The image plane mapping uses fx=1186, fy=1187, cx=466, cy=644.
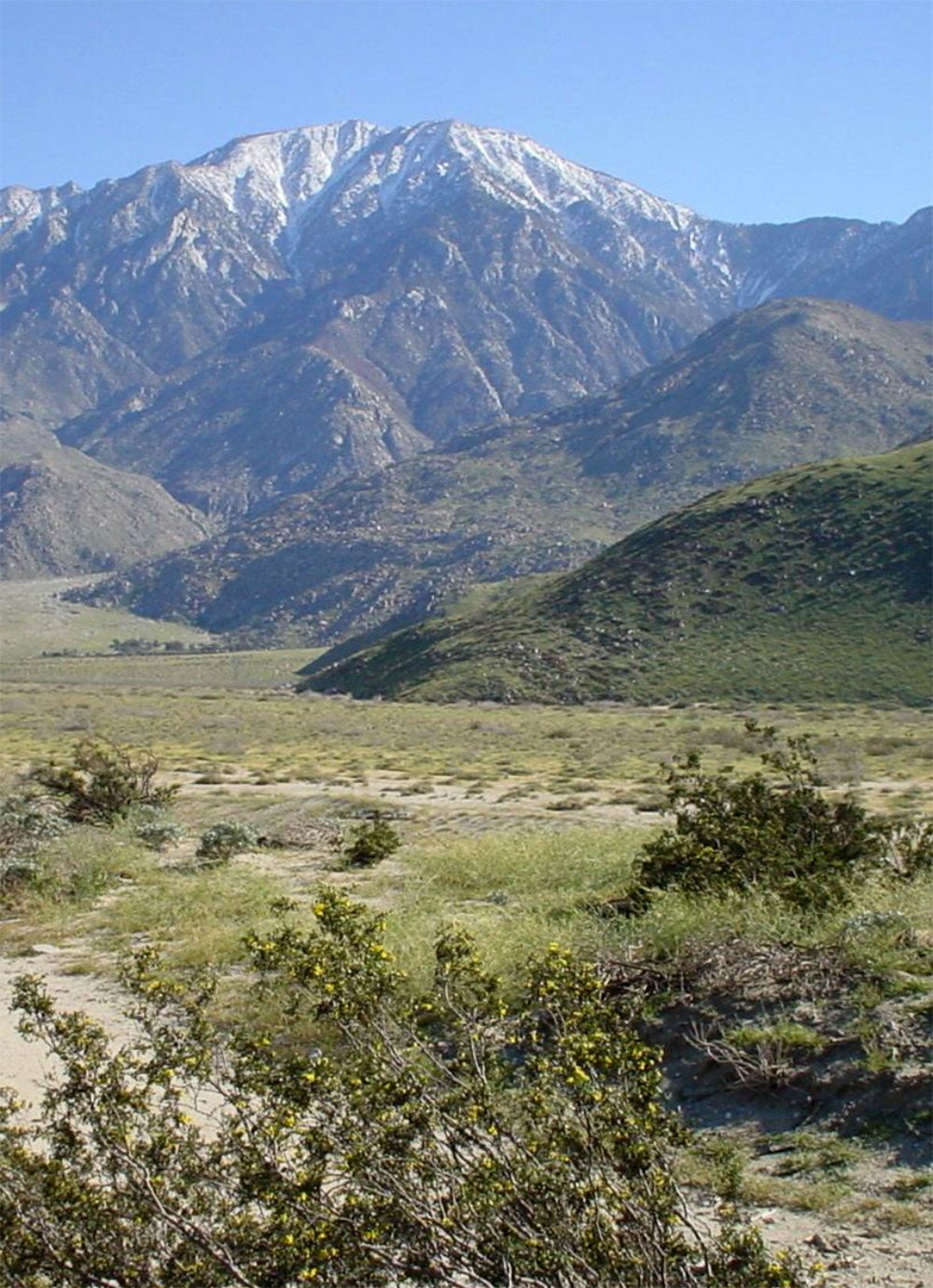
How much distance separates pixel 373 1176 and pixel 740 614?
3057 inches

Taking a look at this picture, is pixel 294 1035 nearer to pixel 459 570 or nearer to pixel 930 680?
pixel 930 680

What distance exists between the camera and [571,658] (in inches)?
3140

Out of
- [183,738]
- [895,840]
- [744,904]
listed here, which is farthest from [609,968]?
[183,738]

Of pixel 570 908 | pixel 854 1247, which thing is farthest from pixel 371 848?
pixel 854 1247

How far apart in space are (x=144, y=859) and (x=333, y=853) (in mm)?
2830

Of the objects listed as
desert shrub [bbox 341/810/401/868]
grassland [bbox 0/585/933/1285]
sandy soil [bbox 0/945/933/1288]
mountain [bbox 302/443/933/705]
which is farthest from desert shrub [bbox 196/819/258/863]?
mountain [bbox 302/443/933/705]

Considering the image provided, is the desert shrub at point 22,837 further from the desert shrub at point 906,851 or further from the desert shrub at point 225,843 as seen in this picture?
the desert shrub at point 906,851

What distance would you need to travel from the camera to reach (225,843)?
17.5m

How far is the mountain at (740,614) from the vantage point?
71.3m

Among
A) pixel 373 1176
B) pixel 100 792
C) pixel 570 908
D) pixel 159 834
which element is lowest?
pixel 159 834

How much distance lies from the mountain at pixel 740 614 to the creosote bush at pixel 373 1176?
63248mm

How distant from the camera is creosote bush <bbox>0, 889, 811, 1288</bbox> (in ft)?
14.3

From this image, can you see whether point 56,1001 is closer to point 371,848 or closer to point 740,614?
point 371,848

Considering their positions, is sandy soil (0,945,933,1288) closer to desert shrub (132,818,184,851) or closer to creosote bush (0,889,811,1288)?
creosote bush (0,889,811,1288)
